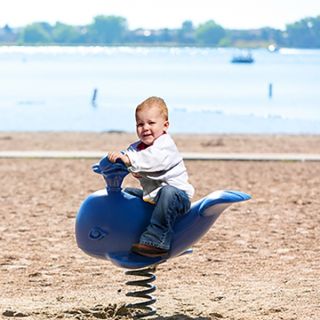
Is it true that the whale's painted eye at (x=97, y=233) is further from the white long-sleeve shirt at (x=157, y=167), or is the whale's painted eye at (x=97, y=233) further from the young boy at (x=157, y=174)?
the white long-sleeve shirt at (x=157, y=167)

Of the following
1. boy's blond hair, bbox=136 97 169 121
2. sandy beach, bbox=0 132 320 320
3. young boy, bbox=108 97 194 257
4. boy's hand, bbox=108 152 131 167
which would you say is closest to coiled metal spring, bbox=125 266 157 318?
sandy beach, bbox=0 132 320 320

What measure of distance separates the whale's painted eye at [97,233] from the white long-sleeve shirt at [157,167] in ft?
1.19

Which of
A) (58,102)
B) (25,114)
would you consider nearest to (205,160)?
(25,114)

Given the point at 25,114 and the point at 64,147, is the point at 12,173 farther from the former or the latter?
the point at 25,114

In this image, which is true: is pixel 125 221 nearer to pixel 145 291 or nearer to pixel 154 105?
pixel 145 291

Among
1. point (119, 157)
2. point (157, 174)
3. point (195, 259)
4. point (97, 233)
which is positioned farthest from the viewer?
point (195, 259)

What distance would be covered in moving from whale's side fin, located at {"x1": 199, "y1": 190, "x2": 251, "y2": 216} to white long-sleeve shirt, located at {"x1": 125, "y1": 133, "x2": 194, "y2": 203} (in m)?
0.13

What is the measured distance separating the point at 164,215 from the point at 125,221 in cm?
29

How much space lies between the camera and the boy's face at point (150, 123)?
6777 millimetres

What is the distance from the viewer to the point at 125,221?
680 centimetres

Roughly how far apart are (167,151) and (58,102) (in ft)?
193

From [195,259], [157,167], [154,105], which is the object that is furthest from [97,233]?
[195,259]

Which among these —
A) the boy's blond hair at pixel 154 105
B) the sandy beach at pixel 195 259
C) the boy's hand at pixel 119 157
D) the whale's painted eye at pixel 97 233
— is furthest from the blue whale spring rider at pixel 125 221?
the sandy beach at pixel 195 259

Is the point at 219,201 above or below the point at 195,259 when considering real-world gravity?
above
